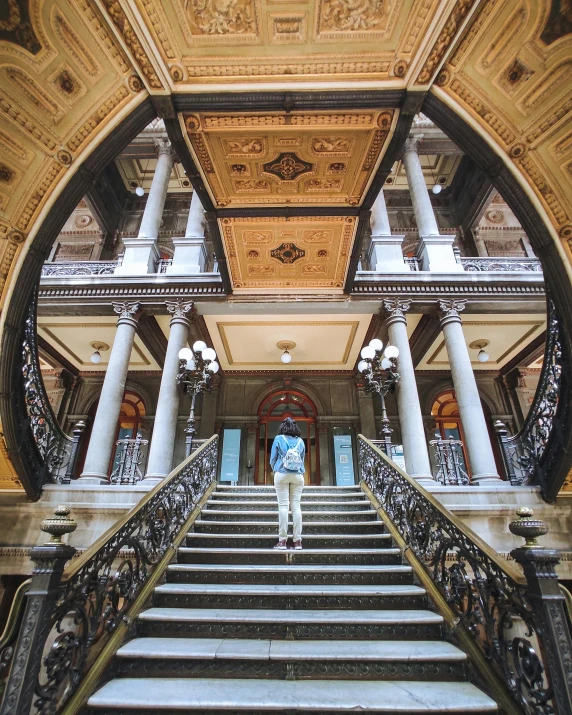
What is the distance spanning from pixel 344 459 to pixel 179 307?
6.45 m

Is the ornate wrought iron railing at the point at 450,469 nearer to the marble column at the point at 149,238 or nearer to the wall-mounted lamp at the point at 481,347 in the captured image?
the wall-mounted lamp at the point at 481,347

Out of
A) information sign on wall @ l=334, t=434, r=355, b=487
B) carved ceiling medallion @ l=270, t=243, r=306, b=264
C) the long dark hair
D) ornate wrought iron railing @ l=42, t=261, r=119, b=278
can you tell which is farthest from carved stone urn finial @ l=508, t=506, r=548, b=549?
ornate wrought iron railing @ l=42, t=261, r=119, b=278

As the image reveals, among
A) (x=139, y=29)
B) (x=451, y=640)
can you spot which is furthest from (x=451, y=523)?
(x=139, y=29)

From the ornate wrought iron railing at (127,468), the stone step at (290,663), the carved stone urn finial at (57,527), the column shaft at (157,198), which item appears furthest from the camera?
the column shaft at (157,198)

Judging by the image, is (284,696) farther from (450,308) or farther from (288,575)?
(450,308)

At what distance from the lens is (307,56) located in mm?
3371

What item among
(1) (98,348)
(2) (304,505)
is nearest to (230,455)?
(1) (98,348)

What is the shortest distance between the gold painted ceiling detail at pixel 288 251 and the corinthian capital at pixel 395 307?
1438 mm

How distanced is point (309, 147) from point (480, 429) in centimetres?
581

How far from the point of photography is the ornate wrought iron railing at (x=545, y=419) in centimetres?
465

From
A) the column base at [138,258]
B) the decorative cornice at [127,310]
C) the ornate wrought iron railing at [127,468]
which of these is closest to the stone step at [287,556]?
the ornate wrought iron railing at [127,468]

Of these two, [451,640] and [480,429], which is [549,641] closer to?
[451,640]

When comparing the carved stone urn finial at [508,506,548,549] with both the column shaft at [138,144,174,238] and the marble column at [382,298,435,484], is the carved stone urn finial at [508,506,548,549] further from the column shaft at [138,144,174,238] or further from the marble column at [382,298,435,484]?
the column shaft at [138,144,174,238]

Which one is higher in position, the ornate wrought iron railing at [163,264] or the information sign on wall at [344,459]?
the ornate wrought iron railing at [163,264]
